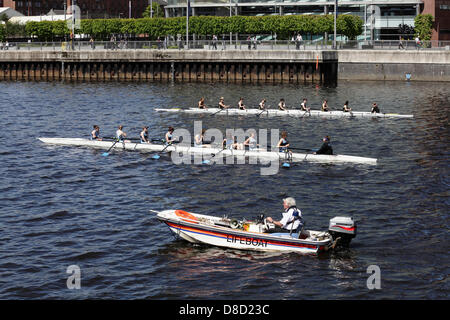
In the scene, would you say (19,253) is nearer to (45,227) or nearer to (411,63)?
(45,227)

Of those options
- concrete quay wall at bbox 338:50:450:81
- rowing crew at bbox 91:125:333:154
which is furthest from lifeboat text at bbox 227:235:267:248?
concrete quay wall at bbox 338:50:450:81

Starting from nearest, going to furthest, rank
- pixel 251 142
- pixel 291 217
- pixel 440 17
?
pixel 291 217, pixel 251 142, pixel 440 17

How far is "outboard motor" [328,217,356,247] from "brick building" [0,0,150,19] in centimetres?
14247

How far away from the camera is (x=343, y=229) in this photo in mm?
25531

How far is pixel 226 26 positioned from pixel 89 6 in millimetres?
79562

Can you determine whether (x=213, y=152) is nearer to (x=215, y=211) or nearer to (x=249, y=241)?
(x=215, y=211)

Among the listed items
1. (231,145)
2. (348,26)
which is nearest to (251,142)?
(231,145)

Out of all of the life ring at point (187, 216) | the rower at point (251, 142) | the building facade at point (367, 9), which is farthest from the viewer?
the building facade at point (367, 9)

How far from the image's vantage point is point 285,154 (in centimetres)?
4178

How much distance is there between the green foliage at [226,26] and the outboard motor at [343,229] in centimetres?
7539

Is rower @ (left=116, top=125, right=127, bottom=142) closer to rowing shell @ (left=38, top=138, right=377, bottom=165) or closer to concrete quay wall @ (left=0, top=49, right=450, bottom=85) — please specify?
rowing shell @ (left=38, top=138, right=377, bottom=165)

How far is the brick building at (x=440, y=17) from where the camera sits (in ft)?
344

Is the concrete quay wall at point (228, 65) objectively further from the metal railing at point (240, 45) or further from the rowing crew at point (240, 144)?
the rowing crew at point (240, 144)

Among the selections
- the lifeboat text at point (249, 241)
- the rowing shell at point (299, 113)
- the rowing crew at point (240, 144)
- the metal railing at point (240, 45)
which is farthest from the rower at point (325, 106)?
the lifeboat text at point (249, 241)
